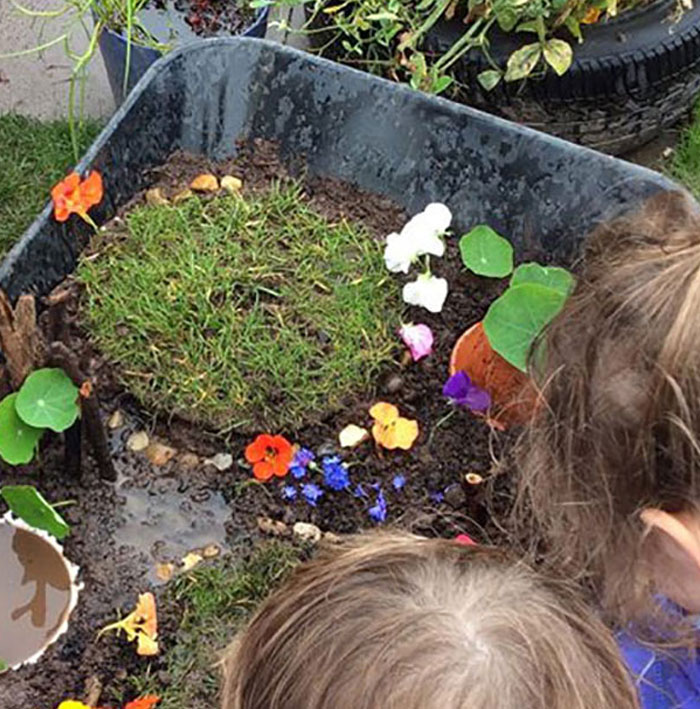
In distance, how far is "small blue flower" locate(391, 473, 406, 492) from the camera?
1844 mm

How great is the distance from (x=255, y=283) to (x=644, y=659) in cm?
88

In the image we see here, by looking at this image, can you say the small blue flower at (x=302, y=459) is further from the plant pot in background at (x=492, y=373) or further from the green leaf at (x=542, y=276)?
the green leaf at (x=542, y=276)

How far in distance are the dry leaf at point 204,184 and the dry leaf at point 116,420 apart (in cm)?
41

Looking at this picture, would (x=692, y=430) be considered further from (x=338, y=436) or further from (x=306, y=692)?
(x=338, y=436)

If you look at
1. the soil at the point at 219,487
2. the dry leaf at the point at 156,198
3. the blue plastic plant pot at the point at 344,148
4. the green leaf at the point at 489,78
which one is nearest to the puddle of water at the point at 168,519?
the soil at the point at 219,487

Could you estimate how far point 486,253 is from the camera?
6.35 feet

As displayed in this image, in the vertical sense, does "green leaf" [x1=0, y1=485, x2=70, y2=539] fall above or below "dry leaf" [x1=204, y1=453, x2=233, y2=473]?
above

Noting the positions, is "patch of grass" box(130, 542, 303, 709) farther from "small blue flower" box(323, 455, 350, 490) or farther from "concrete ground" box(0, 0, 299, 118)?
"concrete ground" box(0, 0, 299, 118)

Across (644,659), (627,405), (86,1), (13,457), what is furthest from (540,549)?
(86,1)

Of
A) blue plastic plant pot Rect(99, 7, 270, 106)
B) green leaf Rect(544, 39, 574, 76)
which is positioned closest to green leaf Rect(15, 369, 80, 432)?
blue plastic plant pot Rect(99, 7, 270, 106)

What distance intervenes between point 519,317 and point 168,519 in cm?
60

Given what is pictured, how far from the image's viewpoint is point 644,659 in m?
1.39

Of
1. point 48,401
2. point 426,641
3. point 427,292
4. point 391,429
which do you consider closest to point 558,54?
point 427,292

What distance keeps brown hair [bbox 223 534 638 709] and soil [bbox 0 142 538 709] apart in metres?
0.71
